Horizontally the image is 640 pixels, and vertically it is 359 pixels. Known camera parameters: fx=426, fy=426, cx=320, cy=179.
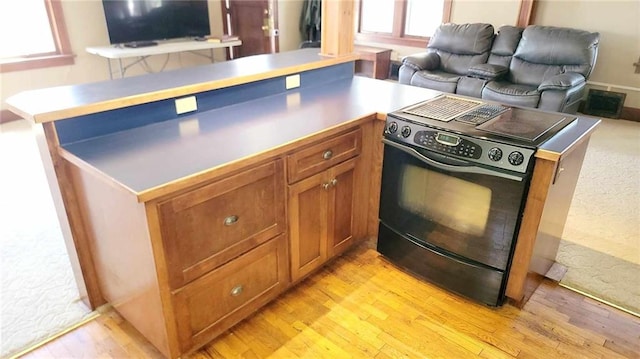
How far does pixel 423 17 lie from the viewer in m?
6.40

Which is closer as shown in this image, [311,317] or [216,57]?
[311,317]

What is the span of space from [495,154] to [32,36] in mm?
5376

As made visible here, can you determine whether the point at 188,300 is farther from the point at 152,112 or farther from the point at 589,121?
the point at 589,121

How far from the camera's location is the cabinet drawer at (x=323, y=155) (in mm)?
1873

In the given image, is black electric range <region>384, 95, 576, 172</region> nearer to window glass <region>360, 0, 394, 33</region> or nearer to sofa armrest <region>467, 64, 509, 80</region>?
sofa armrest <region>467, 64, 509, 80</region>

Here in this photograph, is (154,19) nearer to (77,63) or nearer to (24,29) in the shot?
(77,63)

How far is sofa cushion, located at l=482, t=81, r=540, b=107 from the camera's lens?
4.33 meters

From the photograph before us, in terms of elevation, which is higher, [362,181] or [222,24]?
[222,24]

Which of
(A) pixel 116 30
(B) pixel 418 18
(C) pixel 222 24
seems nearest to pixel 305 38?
(C) pixel 222 24

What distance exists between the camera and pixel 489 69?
15.6ft

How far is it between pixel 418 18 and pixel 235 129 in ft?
17.7

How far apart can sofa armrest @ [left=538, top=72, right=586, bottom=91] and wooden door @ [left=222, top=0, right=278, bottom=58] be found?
345cm

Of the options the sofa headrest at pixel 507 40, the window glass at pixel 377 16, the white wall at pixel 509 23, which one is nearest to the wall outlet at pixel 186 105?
the white wall at pixel 509 23

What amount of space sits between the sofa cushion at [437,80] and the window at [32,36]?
4193mm
